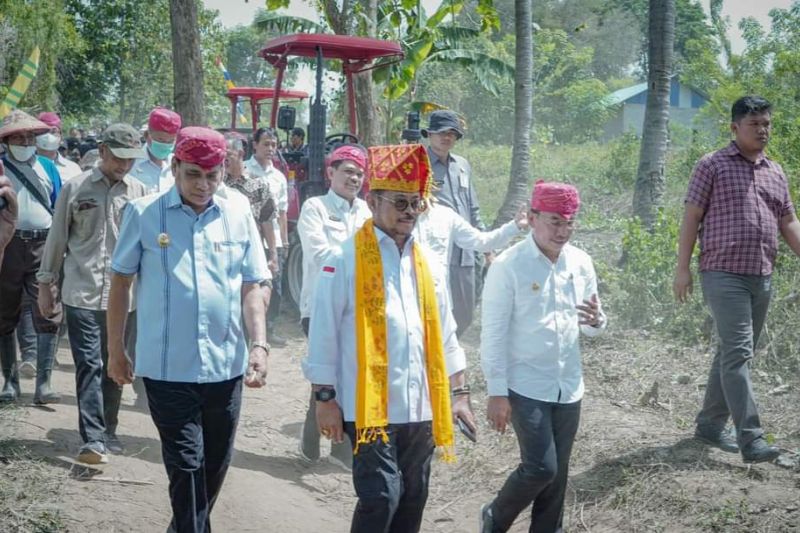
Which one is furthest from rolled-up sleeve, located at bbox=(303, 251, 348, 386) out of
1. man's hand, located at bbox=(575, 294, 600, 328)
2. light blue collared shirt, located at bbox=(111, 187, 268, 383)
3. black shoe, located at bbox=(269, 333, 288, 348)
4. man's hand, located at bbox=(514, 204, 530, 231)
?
black shoe, located at bbox=(269, 333, 288, 348)

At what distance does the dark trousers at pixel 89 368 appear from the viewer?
5891 millimetres

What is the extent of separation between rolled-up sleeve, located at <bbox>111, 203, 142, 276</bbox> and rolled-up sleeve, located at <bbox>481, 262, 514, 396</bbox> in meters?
1.64

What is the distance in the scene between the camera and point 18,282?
732 cm

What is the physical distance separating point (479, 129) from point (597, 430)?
1626 inches

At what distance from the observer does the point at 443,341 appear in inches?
169

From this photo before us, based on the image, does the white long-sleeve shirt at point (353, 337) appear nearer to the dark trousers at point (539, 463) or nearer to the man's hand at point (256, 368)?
the man's hand at point (256, 368)

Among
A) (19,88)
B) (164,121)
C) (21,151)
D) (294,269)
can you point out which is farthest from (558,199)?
(19,88)

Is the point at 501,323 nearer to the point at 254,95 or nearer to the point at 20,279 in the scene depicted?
the point at 20,279

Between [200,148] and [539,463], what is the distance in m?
2.11

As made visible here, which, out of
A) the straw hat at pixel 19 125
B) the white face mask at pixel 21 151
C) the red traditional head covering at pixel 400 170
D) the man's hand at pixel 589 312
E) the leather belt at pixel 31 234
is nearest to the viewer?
the red traditional head covering at pixel 400 170

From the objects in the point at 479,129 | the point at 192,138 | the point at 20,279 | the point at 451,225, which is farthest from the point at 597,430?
the point at 479,129

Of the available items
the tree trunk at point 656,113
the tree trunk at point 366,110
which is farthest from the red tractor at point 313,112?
the tree trunk at point 656,113

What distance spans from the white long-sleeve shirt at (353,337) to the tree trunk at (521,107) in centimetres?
1001

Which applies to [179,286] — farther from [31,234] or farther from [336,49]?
[336,49]
